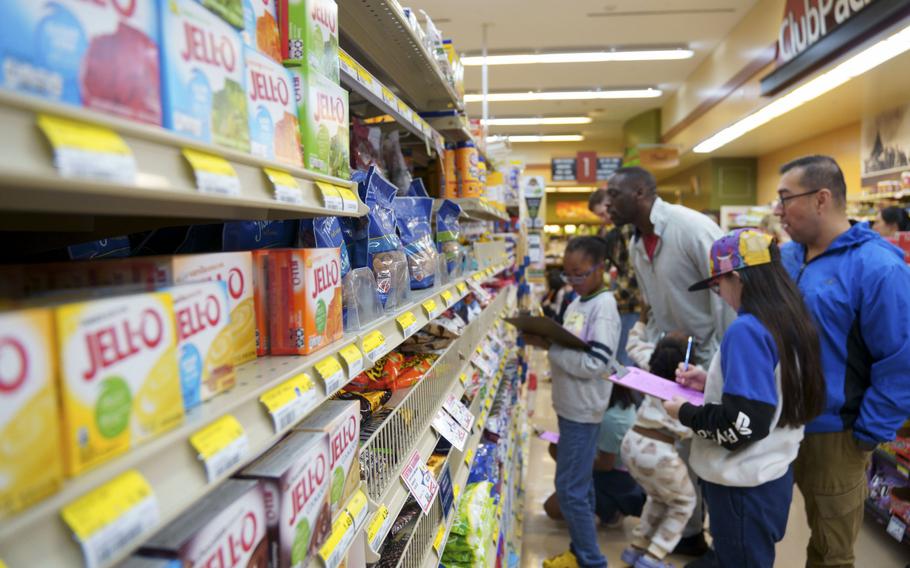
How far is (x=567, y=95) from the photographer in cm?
1071

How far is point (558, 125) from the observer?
13.4 m

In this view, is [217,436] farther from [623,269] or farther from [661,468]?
[623,269]

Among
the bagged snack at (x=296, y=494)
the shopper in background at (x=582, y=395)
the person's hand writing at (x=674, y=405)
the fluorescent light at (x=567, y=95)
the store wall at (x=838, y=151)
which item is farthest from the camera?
the fluorescent light at (x=567, y=95)

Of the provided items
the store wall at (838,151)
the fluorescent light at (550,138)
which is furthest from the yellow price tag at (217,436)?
the fluorescent light at (550,138)

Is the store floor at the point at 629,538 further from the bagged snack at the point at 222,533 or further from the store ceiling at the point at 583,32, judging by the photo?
the store ceiling at the point at 583,32

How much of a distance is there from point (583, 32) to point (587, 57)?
95cm

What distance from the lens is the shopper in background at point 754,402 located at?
1860mm

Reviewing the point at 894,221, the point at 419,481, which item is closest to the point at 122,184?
the point at 419,481

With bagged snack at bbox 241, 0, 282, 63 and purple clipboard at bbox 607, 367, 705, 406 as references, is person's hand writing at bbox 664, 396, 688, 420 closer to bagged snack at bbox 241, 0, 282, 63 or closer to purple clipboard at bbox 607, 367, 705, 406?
purple clipboard at bbox 607, 367, 705, 406

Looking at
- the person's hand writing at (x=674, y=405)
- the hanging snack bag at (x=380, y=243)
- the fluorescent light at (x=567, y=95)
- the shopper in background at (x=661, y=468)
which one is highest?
the fluorescent light at (x=567, y=95)

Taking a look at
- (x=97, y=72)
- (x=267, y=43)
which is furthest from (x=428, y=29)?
(x=97, y=72)

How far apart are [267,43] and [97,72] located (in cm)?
42

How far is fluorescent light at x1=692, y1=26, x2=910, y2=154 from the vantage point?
360 centimetres

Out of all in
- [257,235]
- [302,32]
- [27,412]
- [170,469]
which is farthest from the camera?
[257,235]
